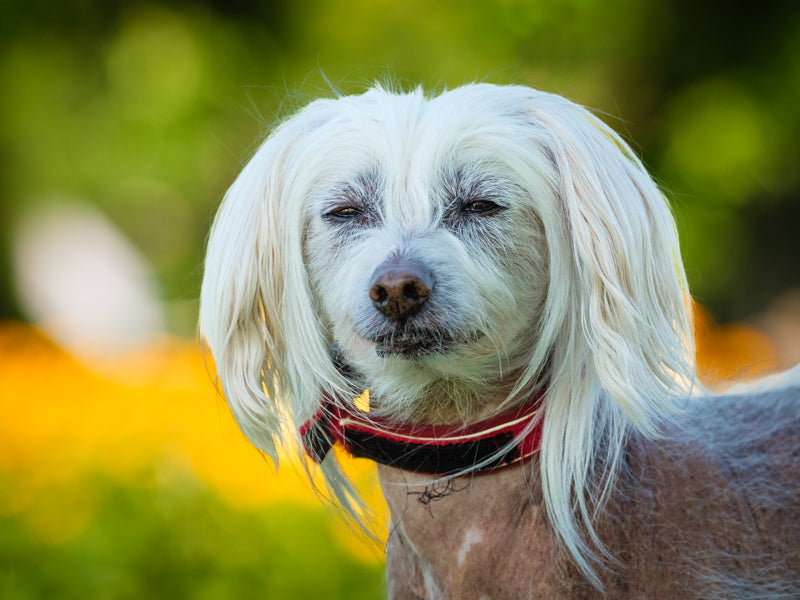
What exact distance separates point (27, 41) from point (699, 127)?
6.29m

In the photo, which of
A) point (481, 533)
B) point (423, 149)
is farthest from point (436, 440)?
point (423, 149)

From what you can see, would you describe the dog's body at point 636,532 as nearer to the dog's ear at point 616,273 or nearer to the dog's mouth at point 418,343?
the dog's ear at point 616,273

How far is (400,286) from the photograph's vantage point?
5.87 feet

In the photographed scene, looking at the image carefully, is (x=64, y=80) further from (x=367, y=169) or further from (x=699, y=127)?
(x=367, y=169)

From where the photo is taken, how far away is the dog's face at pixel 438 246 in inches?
73.8

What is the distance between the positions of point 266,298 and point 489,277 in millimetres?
580

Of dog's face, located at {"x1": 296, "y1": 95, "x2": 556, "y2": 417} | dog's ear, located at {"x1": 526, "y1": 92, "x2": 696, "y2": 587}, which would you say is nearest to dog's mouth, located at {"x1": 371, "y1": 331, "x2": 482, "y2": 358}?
dog's face, located at {"x1": 296, "y1": 95, "x2": 556, "y2": 417}

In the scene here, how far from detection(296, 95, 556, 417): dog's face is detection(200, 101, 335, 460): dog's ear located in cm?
8

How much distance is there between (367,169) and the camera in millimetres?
2002

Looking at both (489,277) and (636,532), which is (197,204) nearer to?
(489,277)

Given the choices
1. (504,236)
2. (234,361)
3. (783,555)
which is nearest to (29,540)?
(234,361)

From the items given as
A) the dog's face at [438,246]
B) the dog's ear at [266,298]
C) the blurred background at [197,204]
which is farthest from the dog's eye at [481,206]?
the blurred background at [197,204]

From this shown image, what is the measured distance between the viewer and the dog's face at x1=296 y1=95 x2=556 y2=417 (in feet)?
6.15

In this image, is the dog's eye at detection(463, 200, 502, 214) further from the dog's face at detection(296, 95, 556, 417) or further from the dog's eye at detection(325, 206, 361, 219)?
the dog's eye at detection(325, 206, 361, 219)
